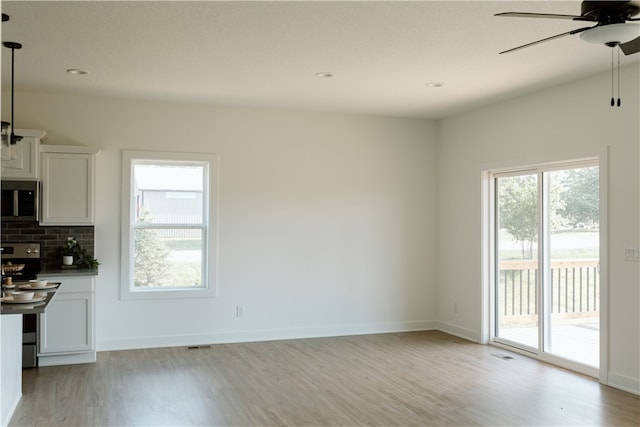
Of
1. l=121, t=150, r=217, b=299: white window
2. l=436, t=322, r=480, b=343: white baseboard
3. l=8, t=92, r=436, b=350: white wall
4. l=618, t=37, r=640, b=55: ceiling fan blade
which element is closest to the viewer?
l=618, t=37, r=640, b=55: ceiling fan blade

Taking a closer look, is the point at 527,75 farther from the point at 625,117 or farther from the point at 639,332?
the point at 639,332

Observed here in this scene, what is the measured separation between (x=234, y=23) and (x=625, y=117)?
131 inches

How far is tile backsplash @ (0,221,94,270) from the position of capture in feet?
19.5

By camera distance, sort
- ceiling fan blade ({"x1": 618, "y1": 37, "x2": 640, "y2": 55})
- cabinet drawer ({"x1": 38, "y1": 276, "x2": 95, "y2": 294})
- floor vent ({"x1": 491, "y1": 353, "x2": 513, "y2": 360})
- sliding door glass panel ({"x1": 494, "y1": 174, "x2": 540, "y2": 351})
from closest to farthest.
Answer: ceiling fan blade ({"x1": 618, "y1": 37, "x2": 640, "y2": 55})
cabinet drawer ({"x1": 38, "y1": 276, "x2": 95, "y2": 294})
floor vent ({"x1": 491, "y1": 353, "x2": 513, "y2": 360})
sliding door glass panel ({"x1": 494, "y1": 174, "x2": 540, "y2": 351})

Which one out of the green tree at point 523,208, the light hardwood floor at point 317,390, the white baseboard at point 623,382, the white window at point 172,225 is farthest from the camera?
the white window at point 172,225

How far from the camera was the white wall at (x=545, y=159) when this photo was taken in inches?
189

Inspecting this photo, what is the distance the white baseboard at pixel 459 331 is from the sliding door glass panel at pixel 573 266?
1.07 meters

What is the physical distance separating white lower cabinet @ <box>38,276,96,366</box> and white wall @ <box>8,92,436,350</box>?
2.03 ft

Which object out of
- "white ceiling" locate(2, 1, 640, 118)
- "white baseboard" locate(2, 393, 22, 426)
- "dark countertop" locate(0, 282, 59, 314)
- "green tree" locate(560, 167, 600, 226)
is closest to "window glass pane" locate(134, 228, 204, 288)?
"white ceiling" locate(2, 1, 640, 118)

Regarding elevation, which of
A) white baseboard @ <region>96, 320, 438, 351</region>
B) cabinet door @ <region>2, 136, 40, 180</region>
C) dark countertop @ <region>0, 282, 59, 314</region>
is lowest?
white baseboard @ <region>96, 320, 438, 351</region>

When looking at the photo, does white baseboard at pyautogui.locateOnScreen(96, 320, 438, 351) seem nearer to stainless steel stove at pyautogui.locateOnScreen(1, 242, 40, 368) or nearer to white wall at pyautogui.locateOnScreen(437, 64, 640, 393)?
white wall at pyautogui.locateOnScreen(437, 64, 640, 393)

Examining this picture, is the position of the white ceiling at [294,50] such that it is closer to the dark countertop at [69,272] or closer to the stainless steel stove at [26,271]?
the stainless steel stove at [26,271]

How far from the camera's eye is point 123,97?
6.24m

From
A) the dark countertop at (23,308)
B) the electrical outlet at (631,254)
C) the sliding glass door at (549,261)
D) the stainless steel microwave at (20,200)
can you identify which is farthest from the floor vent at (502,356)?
the stainless steel microwave at (20,200)
